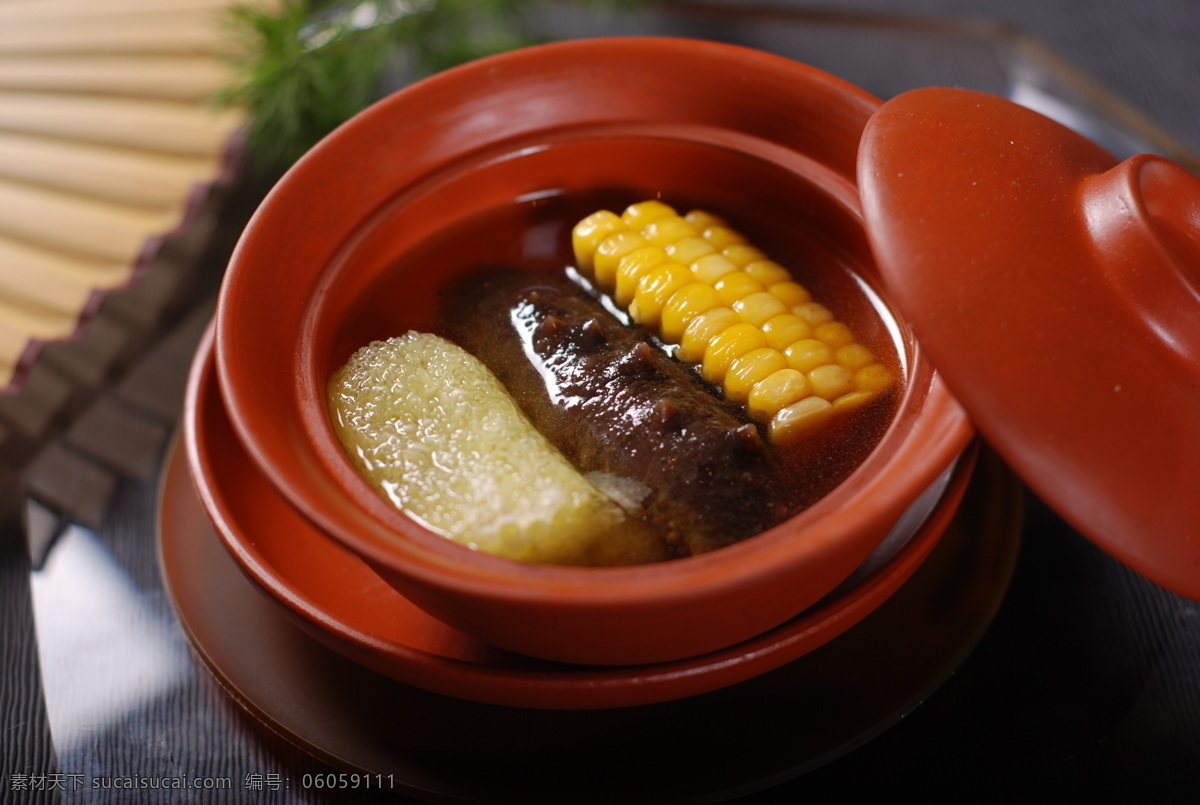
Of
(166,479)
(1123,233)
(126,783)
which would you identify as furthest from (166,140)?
(1123,233)

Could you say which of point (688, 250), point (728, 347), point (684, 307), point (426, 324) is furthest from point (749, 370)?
point (426, 324)

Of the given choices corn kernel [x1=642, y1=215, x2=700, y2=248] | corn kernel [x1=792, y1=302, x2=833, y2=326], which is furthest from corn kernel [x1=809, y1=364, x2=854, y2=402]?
corn kernel [x1=642, y1=215, x2=700, y2=248]

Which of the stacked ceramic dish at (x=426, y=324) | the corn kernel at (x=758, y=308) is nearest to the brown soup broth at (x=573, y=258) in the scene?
the stacked ceramic dish at (x=426, y=324)

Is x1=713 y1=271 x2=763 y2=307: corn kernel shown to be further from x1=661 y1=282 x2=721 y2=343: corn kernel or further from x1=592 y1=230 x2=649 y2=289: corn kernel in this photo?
x1=592 y1=230 x2=649 y2=289: corn kernel

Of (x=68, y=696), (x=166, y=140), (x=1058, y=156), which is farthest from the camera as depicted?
(x=166, y=140)

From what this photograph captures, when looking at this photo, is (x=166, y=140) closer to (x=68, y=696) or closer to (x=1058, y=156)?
(x=68, y=696)

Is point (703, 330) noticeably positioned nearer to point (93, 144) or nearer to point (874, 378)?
point (874, 378)

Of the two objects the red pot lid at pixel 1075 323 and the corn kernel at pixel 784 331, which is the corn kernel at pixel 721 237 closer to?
the corn kernel at pixel 784 331
